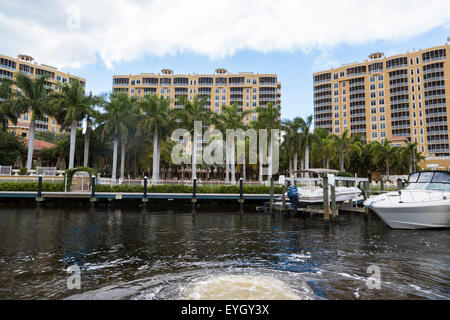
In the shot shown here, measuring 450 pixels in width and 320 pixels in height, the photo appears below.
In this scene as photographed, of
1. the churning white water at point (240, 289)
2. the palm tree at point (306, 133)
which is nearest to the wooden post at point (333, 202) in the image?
the churning white water at point (240, 289)

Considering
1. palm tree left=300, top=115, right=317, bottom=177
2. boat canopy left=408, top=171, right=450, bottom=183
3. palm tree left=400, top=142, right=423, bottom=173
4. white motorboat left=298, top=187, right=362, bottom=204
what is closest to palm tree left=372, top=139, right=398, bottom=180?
palm tree left=400, top=142, right=423, bottom=173

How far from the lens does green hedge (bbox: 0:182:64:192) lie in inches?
1064

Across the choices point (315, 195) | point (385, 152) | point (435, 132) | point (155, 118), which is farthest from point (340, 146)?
point (435, 132)

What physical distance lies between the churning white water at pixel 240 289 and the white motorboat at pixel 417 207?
1102cm

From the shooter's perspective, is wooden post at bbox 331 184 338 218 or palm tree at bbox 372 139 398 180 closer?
wooden post at bbox 331 184 338 218

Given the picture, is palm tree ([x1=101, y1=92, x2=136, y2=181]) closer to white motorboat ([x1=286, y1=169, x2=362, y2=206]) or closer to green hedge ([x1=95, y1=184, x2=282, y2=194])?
green hedge ([x1=95, y1=184, x2=282, y2=194])

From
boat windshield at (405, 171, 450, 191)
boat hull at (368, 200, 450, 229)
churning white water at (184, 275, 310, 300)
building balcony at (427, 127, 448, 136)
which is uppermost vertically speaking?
building balcony at (427, 127, 448, 136)

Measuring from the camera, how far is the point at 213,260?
9336 mm

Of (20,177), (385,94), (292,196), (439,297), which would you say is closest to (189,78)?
(385,94)

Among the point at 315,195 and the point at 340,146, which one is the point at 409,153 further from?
the point at 315,195

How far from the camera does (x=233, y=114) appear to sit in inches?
1490

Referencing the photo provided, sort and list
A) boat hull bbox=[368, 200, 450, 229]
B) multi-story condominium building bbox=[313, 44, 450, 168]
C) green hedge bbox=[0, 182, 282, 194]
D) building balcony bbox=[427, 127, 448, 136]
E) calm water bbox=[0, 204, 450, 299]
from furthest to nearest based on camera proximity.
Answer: multi-story condominium building bbox=[313, 44, 450, 168] < building balcony bbox=[427, 127, 448, 136] < green hedge bbox=[0, 182, 282, 194] < boat hull bbox=[368, 200, 450, 229] < calm water bbox=[0, 204, 450, 299]
